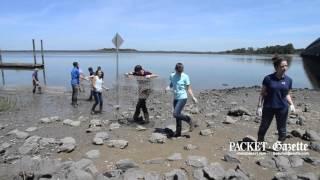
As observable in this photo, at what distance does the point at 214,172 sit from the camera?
6840 mm

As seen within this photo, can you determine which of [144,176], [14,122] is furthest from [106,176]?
[14,122]

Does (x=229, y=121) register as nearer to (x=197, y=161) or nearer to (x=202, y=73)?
(x=197, y=161)

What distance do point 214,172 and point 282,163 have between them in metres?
1.66

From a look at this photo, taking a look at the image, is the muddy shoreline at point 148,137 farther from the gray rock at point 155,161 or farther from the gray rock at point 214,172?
the gray rock at point 214,172

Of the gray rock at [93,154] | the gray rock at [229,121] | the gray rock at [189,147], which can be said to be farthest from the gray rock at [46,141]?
the gray rock at [229,121]

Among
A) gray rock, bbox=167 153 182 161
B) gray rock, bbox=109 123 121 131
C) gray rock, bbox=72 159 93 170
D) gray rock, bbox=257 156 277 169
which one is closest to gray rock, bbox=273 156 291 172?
gray rock, bbox=257 156 277 169

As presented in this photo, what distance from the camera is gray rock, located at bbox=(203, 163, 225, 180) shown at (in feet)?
22.1

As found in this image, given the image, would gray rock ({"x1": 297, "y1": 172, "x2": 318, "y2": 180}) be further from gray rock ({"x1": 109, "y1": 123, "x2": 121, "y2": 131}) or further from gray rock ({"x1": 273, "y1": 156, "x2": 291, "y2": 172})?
gray rock ({"x1": 109, "y1": 123, "x2": 121, "y2": 131})

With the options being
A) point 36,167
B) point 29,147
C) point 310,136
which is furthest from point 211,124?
point 36,167

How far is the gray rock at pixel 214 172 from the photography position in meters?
6.72

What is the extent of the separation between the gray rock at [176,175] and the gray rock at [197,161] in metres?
0.46

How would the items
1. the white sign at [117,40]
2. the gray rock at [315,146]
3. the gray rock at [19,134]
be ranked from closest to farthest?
the gray rock at [315,146] < the gray rock at [19,134] < the white sign at [117,40]

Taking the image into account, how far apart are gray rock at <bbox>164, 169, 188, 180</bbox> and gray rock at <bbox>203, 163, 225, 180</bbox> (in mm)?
408

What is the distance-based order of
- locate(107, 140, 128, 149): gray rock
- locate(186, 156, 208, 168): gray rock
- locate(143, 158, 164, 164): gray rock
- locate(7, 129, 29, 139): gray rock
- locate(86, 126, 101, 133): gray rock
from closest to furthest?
locate(186, 156, 208, 168): gray rock < locate(143, 158, 164, 164): gray rock < locate(107, 140, 128, 149): gray rock < locate(7, 129, 29, 139): gray rock < locate(86, 126, 101, 133): gray rock
